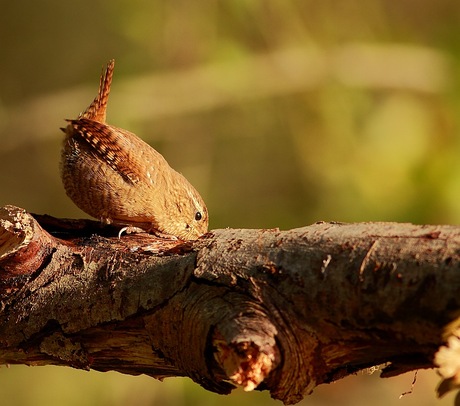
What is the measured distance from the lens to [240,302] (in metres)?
1.69

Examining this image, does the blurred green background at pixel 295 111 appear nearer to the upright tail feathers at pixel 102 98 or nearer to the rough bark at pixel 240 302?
the upright tail feathers at pixel 102 98

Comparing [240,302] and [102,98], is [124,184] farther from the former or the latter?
[240,302]

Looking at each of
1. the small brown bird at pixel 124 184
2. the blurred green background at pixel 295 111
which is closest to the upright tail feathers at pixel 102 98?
the small brown bird at pixel 124 184

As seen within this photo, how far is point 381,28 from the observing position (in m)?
4.92

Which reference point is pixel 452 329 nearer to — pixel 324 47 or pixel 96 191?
pixel 96 191

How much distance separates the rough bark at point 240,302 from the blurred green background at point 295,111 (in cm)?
238

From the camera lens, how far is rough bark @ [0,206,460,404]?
154 cm

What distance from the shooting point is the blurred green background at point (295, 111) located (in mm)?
4344

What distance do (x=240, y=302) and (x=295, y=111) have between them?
11.0 ft

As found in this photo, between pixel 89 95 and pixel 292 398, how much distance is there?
3610mm

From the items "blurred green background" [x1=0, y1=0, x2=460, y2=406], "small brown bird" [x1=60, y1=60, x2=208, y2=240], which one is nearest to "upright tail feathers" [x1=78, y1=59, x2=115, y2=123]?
"small brown bird" [x1=60, y1=60, x2=208, y2=240]

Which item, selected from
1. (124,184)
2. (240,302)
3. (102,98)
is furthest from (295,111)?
(240,302)

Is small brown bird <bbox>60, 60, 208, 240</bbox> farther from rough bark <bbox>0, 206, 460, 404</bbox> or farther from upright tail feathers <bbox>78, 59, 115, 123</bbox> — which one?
rough bark <bbox>0, 206, 460, 404</bbox>

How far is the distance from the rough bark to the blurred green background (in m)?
2.38
